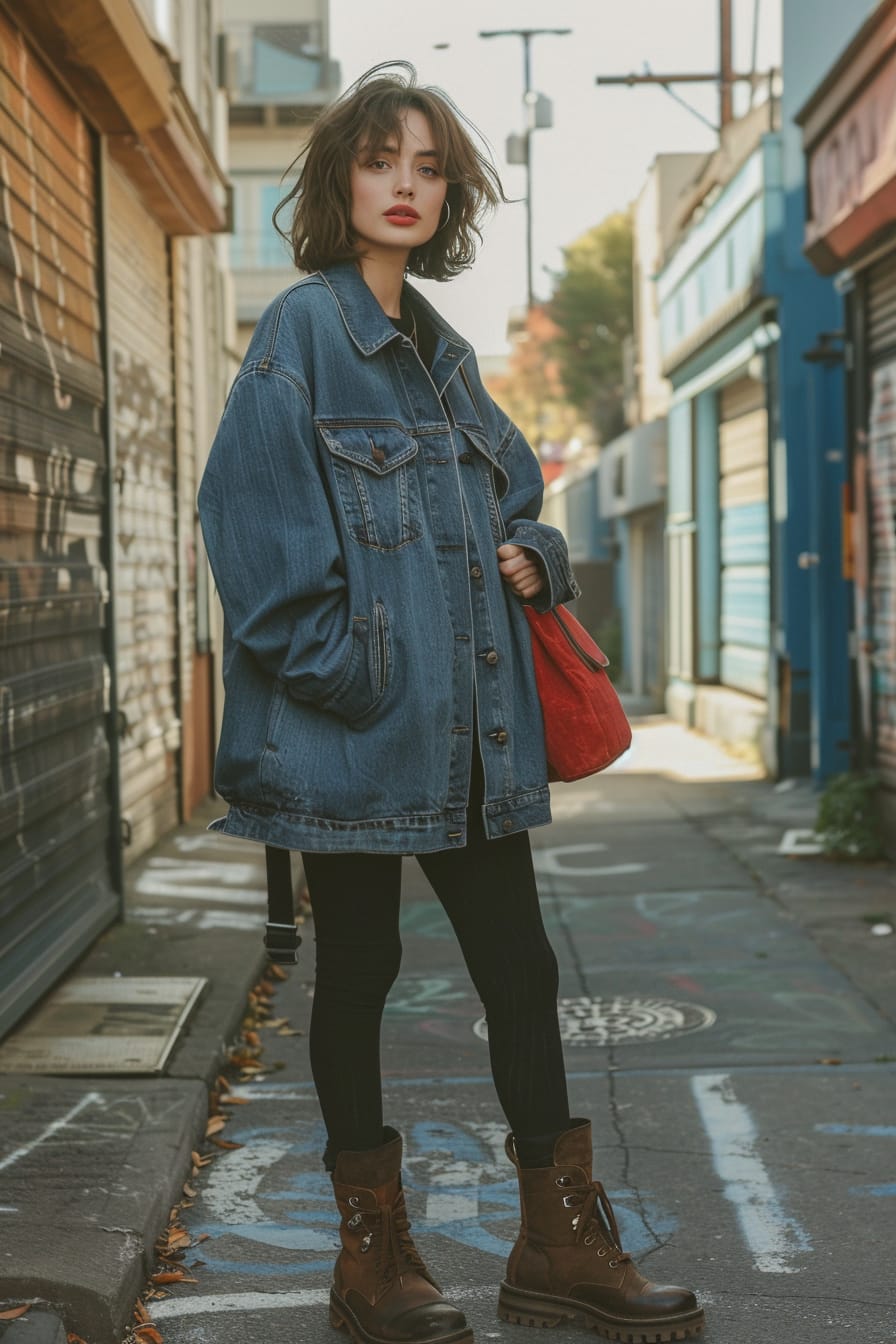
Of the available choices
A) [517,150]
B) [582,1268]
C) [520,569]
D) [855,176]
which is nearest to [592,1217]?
[582,1268]

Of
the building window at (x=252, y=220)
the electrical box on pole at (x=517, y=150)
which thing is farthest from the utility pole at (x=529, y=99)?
the building window at (x=252, y=220)

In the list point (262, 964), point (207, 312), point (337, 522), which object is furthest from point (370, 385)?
point (207, 312)

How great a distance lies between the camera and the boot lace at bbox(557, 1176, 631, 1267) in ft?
9.65

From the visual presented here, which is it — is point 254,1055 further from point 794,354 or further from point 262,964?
point 794,354

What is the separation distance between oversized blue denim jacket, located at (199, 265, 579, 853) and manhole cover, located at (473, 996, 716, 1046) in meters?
2.37

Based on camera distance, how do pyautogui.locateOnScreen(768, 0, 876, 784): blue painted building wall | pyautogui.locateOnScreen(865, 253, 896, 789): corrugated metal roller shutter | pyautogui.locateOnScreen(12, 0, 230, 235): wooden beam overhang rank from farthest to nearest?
pyautogui.locateOnScreen(768, 0, 876, 784): blue painted building wall < pyautogui.locateOnScreen(865, 253, 896, 789): corrugated metal roller shutter < pyautogui.locateOnScreen(12, 0, 230, 235): wooden beam overhang

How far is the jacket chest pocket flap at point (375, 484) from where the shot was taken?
2.81 m

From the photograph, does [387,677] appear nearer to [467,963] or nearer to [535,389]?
[467,963]

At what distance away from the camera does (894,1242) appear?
3.42m

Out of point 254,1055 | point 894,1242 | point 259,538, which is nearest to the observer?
point 259,538

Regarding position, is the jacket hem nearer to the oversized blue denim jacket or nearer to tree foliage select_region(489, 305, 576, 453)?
the oversized blue denim jacket

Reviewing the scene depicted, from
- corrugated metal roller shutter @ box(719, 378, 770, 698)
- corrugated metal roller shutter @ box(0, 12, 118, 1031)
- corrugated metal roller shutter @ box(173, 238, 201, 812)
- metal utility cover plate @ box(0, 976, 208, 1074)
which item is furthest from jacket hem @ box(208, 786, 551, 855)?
corrugated metal roller shutter @ box(719, 378, 770, 698)

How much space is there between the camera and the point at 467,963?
117 inches

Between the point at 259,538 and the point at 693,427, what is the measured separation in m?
14.9
